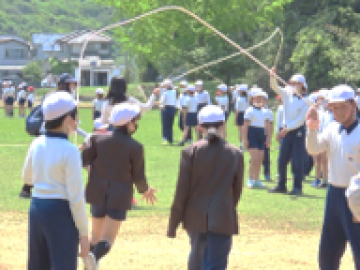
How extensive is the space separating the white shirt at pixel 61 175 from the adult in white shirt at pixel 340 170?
2318 millimetres

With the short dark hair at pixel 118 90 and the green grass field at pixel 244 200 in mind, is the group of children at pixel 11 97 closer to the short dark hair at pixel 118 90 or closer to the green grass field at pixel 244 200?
the green grass field at pixel 244 200

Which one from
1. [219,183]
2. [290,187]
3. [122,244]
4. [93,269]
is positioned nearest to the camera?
[219,183]

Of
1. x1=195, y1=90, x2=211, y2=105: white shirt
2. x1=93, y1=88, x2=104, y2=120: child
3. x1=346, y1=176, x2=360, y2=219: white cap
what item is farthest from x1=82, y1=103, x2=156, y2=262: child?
x1=195, y1=90, x2=211, y2=105: white shirt

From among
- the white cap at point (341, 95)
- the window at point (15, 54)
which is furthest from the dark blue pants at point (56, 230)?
the window at point (15, 54)

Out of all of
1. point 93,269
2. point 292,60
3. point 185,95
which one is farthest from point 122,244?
point 292,60

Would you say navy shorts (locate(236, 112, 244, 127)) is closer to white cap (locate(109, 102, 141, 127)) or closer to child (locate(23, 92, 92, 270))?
white cap (locate(109, 102, 141, 127))

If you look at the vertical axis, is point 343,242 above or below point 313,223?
above

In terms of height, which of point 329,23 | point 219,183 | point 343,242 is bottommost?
point 343,242

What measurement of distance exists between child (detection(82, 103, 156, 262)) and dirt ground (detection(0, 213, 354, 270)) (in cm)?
86

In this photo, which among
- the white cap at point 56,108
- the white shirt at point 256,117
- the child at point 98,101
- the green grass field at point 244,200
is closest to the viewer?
the white cap at point 56,108

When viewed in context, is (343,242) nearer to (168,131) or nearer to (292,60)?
(168,131)

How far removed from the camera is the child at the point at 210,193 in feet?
21.4

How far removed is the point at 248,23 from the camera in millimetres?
56875

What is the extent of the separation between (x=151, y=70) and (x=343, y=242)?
72.6 meters
